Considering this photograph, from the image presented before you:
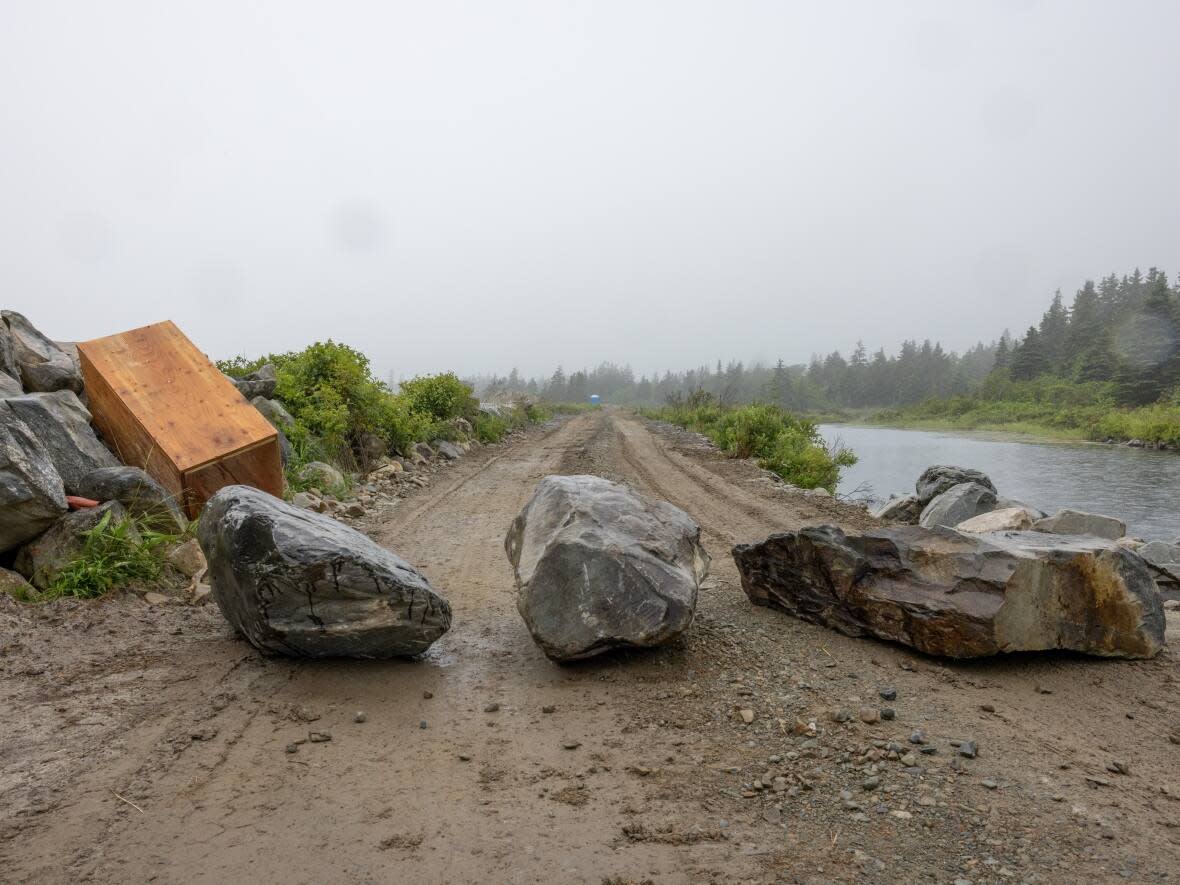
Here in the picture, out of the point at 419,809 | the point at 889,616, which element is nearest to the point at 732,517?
the point at 889,616

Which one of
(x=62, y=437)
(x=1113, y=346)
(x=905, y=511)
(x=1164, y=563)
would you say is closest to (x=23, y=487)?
(x=62, y=437)

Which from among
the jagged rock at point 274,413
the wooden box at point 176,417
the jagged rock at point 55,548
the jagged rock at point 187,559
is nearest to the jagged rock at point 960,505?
the wooden box at point 176,417

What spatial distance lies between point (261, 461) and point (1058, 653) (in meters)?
6.65

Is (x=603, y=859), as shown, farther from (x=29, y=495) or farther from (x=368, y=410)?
(x=368, y=410)

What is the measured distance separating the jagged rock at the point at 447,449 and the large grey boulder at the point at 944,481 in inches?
342

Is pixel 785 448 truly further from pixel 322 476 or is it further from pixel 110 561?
pixel 110 561

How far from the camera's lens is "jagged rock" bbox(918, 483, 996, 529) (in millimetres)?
9469

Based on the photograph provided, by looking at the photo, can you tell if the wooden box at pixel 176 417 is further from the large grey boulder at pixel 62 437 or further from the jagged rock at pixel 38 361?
the large grey boulder at pixel 62 437

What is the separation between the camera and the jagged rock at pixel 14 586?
4617 millimetres

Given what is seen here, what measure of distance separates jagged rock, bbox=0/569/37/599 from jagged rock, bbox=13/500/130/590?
0.31 feet

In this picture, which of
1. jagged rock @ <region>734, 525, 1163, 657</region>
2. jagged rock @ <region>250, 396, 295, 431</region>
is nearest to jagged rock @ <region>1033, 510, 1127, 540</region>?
jagged rock @ <region>734, 525, 1163, 657</region>

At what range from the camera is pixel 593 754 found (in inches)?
121

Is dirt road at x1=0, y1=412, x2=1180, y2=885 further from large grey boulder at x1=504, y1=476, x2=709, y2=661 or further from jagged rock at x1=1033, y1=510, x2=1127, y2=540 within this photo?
jagged rock at x1=1033, y1=510, x2=1127, y2=540

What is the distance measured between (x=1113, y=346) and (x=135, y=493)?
51.9 m
